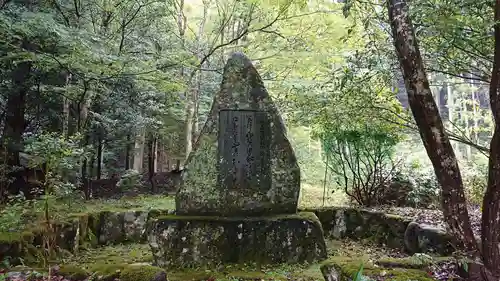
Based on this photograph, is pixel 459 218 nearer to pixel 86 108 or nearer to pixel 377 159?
pixel 377 159

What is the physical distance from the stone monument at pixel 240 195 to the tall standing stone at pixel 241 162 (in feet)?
0.05

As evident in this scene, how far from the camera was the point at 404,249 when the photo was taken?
5742 millimetres

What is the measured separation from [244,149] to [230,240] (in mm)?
1426

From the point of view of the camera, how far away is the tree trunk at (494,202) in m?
3.00

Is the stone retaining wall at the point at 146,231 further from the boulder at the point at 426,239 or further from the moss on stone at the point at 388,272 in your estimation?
the moss on stone at the point at 388,272

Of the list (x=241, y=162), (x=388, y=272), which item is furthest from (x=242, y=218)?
(x=388, y=272)

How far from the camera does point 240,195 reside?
17.6ft


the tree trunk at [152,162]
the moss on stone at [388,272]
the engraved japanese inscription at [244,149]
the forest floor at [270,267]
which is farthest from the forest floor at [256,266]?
the tree trunk at [152,162]

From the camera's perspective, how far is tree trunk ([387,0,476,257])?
311 cm

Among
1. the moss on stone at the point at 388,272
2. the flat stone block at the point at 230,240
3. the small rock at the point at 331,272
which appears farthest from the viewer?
the flat stone block at the point at 230,240

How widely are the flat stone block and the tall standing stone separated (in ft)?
0.87

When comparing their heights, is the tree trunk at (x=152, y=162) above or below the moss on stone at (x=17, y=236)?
above

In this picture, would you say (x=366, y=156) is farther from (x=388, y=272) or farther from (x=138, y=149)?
(x=138, y=149)

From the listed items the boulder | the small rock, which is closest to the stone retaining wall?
the boulder
